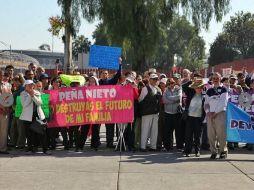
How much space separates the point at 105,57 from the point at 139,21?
15.7 m

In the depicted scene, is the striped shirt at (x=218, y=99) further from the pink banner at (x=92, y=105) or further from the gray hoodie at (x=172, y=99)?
the pink banner at (x=92, y=105)

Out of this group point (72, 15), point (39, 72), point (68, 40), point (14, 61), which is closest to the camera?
point (39, 72)

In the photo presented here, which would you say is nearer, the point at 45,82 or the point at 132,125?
the point at 132,125

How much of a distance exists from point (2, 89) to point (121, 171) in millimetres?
3859

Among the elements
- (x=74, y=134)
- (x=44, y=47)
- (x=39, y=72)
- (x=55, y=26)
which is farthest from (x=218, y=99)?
(x=44, y=47)

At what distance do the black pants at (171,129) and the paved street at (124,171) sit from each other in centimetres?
61

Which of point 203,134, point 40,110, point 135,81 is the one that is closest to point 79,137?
point 40,110

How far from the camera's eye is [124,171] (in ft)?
30.3

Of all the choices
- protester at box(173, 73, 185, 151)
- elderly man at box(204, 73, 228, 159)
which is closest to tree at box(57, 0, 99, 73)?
protester at box(173, 73, 185, 151)

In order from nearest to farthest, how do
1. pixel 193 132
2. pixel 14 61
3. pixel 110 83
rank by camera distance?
pixel 193 132, pixel 110 83, pixel 14 61

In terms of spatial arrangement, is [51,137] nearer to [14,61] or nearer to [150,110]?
[150,110]

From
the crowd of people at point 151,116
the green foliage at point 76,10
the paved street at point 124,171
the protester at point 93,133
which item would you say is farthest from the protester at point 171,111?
the green foliage at point 76,10

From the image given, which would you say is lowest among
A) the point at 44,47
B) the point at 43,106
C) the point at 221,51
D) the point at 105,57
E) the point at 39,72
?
the point at 43,106

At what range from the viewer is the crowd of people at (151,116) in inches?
437
